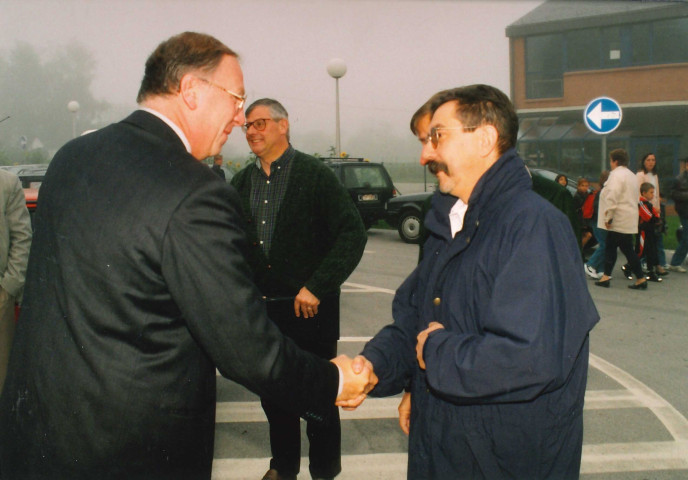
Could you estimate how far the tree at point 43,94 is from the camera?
992 centimetres

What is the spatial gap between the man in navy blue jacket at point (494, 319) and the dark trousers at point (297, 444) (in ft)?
4.55

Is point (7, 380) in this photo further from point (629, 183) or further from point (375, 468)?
point (629, 183)

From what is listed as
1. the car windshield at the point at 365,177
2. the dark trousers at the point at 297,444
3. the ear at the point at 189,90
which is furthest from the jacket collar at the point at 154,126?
the car windshield at the point at 365,177

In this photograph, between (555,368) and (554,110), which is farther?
(554,110)

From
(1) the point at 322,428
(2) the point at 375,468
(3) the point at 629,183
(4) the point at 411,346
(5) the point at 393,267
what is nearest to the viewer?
(4) the point at 411,346

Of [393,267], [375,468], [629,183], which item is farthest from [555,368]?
[393,267]

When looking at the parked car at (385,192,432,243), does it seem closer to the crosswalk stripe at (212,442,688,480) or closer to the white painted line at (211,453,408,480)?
the crosswalk stripe at (212,442,688,480)

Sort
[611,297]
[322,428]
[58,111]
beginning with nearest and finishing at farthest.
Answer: [322,428] < [611,297] < [58,111]

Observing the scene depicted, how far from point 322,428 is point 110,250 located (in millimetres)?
2159

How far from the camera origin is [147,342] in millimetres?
1706

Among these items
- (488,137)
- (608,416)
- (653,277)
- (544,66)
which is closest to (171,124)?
(488,137)

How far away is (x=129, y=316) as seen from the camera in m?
1.68

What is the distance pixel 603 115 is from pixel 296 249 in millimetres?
9877

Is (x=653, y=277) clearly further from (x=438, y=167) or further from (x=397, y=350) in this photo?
(x=438, y=167)
